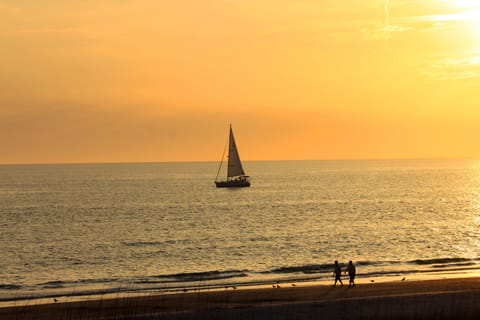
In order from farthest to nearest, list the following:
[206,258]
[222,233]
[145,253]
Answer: [222,233] < [145,253] < [206,258]

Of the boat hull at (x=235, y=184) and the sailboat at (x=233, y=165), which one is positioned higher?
the sailboat at (x=233, y=165)

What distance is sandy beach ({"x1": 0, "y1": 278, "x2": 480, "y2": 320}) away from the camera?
3678 centimetres

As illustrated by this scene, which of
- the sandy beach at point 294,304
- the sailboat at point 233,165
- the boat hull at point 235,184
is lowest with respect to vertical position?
the sandy beach at point 294,304

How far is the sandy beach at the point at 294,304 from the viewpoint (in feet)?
121

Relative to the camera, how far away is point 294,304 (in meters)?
40.8

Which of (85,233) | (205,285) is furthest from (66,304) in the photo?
(85,233)

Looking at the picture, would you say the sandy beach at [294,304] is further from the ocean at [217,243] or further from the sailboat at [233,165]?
the sailboat at [233,165]

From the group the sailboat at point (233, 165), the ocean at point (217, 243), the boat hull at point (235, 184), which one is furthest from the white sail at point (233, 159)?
the ocean at point (217, 243)

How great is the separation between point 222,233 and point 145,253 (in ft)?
65.3

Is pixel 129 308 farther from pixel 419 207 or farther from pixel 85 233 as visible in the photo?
pixel 419 207

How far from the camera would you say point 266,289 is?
49062 mm

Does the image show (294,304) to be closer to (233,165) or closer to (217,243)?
(217,243)

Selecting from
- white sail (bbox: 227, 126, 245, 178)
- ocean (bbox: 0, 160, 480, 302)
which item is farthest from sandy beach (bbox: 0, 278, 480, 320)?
white sail (bbox: 227, 126, 245, 178)

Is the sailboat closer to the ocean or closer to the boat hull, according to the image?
the boat hull
